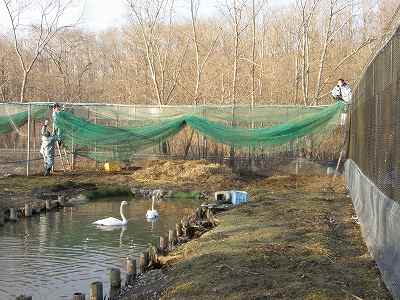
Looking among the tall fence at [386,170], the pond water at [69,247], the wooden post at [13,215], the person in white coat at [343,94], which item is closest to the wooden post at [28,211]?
the pond water at [69,247]

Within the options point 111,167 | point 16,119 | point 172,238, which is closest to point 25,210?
point 172,238

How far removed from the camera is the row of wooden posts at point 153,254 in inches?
277

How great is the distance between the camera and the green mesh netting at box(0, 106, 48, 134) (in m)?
21.6

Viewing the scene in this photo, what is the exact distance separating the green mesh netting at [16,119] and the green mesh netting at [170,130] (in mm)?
1046

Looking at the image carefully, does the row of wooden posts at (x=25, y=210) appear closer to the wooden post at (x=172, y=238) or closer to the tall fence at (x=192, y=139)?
the wooden post at (x=172, y=238)

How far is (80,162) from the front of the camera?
2259cm

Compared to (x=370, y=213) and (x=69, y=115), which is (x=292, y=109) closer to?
(x=69, y=115)

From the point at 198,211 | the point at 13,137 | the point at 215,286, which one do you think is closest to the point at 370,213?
the point at 215,286

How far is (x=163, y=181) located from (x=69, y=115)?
398cm

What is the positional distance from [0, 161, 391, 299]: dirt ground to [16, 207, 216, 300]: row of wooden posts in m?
0.25

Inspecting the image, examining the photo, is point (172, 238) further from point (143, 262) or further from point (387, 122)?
point (387, 122)

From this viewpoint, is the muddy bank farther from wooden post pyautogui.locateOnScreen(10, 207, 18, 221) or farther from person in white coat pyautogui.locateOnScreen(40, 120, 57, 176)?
person in white coat pyautogui.locateOnScreen(40, 120, 57, 176)

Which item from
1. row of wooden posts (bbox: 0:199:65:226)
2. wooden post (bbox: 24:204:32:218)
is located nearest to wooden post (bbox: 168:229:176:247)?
row of wooden posts (bbox: 0:199:65:226)

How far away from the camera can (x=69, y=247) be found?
37.7 ft
